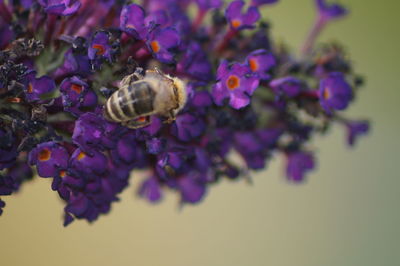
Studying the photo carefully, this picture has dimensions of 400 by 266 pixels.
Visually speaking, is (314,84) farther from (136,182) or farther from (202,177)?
(136,182)

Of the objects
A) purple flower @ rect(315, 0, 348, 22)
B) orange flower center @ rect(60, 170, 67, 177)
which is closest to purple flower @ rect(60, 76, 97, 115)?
orange flower center @ rect(60, 170, 67, 177)

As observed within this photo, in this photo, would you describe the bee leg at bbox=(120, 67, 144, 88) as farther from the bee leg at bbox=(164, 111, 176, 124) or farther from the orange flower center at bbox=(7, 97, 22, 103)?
the orange flower center at bbox=(7, 97, 22, 103)

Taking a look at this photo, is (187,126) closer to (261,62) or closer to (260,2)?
(261,62)

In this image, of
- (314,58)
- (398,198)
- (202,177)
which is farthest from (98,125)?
(398,198)

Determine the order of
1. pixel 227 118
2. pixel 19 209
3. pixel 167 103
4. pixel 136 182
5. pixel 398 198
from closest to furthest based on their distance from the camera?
pixel 167 103 → pixel 227 118 → pixel 136 182 → pixel 19 209 → pixel 398 198

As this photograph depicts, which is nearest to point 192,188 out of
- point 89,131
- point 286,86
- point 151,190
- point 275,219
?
point 151,190

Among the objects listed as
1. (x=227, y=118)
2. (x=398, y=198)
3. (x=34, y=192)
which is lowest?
(x=398, y=198)

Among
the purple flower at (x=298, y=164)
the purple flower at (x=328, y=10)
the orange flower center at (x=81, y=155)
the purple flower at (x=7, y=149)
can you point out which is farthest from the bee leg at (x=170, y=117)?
the purple flower at (x=328, y=10)
